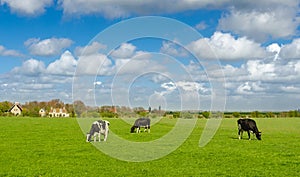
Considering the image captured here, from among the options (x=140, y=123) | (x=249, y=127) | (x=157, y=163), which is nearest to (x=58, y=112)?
(x=140, y=123)

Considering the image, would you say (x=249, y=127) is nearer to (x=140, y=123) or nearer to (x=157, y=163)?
(x=140, y=123)

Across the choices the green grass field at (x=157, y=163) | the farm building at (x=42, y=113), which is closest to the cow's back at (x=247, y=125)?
the green grass field at (x=157, y=163)

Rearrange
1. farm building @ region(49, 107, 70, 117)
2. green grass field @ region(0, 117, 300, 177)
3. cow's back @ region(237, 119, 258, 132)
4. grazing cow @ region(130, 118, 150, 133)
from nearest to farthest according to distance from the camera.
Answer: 1. green grass field @ region(0, 117, 300, 177)
2. cow's back @ region(237, 119, 258, 132)
3. grazing cow @ region(130, 118, 150, 133)
4. farm building @ region(49, 107, 70, 117)

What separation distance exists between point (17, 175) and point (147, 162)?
→ 227 inches

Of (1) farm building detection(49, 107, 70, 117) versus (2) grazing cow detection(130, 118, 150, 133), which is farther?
(1) farm building detection(49, 107, 70, 117)

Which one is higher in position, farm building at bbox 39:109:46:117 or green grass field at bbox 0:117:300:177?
farm building at bbox 39:109:46:117

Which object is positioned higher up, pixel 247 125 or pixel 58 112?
pixel 58 112

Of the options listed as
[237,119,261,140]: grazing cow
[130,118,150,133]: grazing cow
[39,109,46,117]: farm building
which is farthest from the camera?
[39,109,46,117]: farm building

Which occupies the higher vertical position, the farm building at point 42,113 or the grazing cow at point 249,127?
the farm building at point 42,113

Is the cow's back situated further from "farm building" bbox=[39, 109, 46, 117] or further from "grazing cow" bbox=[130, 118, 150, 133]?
"farm building" bbox=[39, 109, 46, 117]

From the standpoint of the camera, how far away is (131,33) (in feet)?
71.8

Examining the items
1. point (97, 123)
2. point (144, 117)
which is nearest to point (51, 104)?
point (144, 117)

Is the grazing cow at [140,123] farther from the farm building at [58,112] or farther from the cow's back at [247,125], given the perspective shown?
the farm building at [58,112]

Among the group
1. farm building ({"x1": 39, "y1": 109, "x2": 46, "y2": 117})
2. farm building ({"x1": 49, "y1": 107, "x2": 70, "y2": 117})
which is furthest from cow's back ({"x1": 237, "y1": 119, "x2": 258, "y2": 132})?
farm building ({"x1": 49, "y1": 107, "x2": 70, "y2": 117})
